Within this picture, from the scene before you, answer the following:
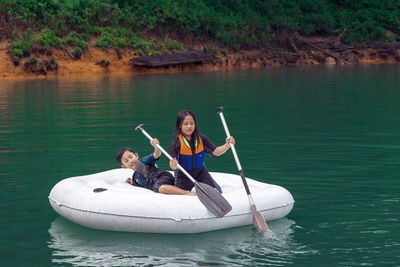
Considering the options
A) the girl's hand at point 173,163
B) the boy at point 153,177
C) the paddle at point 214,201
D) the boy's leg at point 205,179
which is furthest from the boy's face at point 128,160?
the paddle at point 214,201

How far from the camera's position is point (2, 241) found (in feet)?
17.6

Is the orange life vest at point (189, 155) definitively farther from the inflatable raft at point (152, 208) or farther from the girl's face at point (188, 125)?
the inflatable raft at point (152, 208)

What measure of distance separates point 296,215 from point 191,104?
10.2m

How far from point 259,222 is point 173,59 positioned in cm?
2641

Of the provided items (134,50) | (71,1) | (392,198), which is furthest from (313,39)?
(392,198)

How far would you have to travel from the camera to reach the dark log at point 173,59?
1184 inches

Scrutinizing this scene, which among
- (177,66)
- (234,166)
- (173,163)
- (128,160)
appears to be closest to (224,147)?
(173,163)

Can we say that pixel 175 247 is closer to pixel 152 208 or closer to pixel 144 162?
pixel 152 208

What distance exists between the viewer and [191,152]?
5.98 meters

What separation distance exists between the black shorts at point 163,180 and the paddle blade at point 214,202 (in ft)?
2.01

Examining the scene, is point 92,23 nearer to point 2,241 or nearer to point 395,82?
point 395,82

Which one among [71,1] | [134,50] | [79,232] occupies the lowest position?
[79,232]

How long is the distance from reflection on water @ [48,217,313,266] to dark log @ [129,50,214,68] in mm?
24714

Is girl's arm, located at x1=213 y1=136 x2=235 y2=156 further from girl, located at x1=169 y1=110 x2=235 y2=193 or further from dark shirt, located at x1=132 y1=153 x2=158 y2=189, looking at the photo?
dark shirt, located at x1=132 y1=153 x2=158 y2=189
